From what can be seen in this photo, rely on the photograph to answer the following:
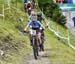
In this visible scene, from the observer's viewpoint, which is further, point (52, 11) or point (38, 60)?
point (52, 11)

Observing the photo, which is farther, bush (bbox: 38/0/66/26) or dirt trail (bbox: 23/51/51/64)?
bush (bbox: 38/0/66/26)

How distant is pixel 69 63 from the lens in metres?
17.0

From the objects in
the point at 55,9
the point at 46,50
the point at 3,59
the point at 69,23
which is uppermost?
the point at 3,59

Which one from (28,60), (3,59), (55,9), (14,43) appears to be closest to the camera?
(3,59)

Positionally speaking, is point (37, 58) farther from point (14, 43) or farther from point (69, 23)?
point (69, 23)

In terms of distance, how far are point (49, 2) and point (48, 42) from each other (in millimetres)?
15326

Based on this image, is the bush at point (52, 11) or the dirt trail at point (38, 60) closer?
the dirt trail at point (38, 60)

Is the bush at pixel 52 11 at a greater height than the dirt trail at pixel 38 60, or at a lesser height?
lesser

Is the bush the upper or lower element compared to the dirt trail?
lower

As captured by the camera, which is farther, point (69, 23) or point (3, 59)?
point (69, 23)

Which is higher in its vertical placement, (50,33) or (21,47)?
(21,47)

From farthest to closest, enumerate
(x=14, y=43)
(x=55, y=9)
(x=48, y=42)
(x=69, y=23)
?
(x=69, y=23)
(x=55, y=9)
(x=48, y=42)
(x=14, y=43)

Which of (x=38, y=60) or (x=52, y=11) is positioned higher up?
(x=38, y=60)

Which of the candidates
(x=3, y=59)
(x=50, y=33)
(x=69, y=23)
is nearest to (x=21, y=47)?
(x=3, y=59)
